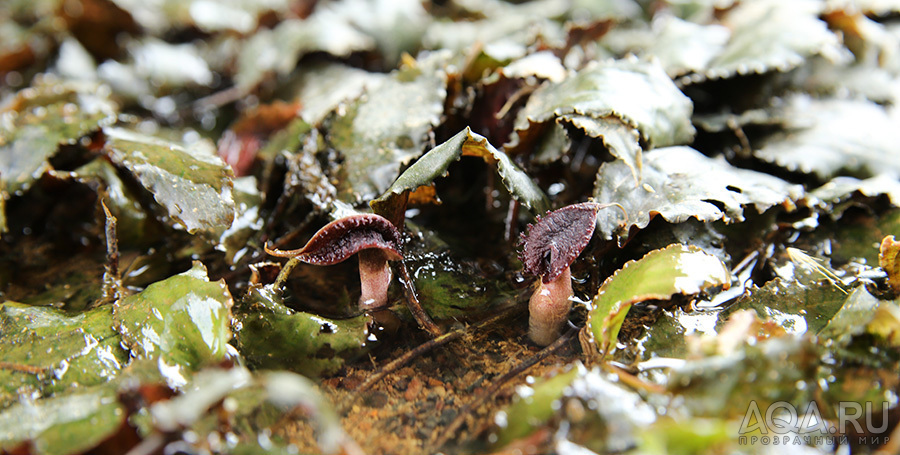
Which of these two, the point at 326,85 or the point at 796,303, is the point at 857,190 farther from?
the point at 326,85

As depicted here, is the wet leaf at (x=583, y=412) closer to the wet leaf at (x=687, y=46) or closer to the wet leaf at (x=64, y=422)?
the wet leaf at (x=64, y=422)

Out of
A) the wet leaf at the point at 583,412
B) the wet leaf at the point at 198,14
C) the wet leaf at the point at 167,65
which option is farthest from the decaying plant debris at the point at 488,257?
the wet leaf at the point at 198,14

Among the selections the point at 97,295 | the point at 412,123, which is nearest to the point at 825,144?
the point at 412,123

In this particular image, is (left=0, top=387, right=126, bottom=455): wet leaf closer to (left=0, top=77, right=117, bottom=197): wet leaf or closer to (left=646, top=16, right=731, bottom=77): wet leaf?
(left=0, top=77, right=117, bottom=197): wet leaf

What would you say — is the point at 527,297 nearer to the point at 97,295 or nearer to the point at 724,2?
the point at 97,295

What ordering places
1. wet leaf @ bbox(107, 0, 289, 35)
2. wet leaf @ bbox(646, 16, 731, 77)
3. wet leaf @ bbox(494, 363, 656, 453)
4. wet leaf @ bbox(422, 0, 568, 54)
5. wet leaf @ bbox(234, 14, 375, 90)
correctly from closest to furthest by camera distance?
wet leaf @ bbox(494, 363, 656, 453), wet leaf @ bbox(646, 16, 731, 77), wet leaf @ bbox(422, 0, 568, 54), wet leaf @ bbox(234, 14, 375, 90), wet leaf @ bbox(107, 0, 289, 35)

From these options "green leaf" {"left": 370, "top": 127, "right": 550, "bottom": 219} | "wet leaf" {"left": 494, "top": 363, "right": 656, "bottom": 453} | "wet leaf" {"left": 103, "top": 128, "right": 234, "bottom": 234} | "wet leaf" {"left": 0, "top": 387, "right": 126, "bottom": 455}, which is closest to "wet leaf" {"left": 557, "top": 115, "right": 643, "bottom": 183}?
"green leaf" {"left": 370, "top": 127, "right": 550, "bottom": 219}
